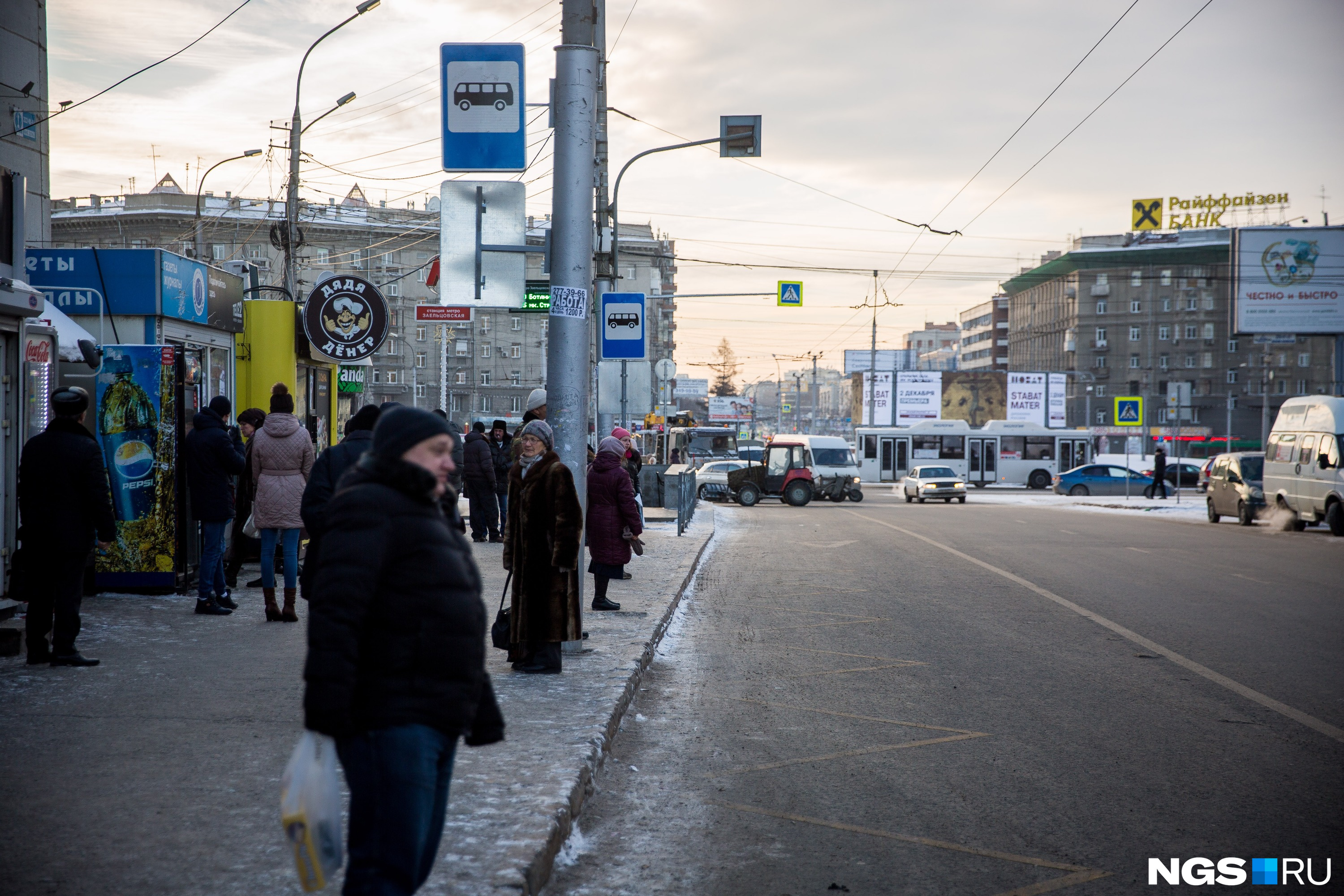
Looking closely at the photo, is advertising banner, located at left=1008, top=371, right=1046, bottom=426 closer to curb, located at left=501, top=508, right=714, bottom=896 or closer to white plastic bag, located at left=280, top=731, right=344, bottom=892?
curb, located at left=501, top=508, right=714, bottom=896

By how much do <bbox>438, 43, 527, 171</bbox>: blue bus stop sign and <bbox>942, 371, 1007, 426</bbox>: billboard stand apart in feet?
243

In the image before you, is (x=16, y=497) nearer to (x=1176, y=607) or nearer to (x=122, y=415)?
(x=122, y=415)

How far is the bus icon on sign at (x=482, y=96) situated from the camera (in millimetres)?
7328

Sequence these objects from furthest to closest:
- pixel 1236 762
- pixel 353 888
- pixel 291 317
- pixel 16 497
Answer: pixel 291 317
pixel 16 497
pixel 1236 762
pixel 353 888

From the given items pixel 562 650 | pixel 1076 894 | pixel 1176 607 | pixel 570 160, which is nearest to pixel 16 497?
pixel 562 650

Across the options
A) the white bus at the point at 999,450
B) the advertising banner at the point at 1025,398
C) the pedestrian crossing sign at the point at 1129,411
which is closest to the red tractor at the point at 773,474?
the pedestrian crossing sign at the point at 1129,411

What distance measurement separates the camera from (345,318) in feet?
36.7

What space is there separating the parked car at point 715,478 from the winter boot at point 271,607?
88.6 ft

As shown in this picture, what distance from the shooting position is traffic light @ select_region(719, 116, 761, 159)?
15734mm

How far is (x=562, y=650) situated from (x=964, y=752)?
10.0ft

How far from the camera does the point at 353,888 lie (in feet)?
9.11

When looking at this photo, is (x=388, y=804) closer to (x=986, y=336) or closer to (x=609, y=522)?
(x=609, y=522)

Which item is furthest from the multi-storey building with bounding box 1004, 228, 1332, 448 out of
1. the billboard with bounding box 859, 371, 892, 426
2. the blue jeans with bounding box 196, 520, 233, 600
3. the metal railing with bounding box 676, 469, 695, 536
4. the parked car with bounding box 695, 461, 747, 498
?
the blue jeans with bounding box 196, 520, 233, 600

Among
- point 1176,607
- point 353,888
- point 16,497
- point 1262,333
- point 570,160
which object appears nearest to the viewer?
point 353,888
